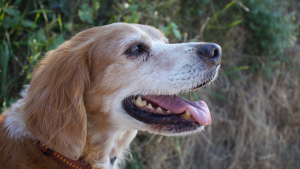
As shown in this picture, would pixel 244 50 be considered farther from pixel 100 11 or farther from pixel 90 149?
pixel 90 149

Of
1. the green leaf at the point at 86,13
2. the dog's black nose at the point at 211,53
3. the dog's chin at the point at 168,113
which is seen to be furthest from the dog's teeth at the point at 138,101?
the green leaf at the point at 86,13

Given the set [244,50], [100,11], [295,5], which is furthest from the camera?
[295,5]

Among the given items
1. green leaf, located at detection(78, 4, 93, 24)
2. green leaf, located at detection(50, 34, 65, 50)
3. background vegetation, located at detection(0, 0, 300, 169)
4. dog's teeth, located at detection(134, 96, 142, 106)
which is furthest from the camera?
background vegetation, located at detection(0, 0, 300, 169)

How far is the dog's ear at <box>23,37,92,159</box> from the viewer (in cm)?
207

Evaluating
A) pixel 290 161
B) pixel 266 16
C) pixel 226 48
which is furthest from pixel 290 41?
pixel 290 161

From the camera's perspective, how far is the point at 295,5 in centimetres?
557

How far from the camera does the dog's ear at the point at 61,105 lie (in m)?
2.07

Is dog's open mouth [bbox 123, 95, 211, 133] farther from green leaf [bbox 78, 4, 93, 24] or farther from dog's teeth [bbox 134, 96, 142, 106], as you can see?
green leaf [bbox 78, 4, 93, 24]

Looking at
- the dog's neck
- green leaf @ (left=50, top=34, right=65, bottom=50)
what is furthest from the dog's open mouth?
green leaf @ (left=50, top=34, right=65, bottom=50)

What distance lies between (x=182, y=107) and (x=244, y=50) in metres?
3.22

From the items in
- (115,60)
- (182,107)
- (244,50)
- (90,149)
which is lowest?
(244,50)

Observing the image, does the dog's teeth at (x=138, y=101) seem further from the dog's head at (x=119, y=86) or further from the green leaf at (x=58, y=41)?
the green leaf at (x=58, y=41)

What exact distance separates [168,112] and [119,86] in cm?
44

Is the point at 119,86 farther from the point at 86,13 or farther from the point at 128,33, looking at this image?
the point at 86,13
